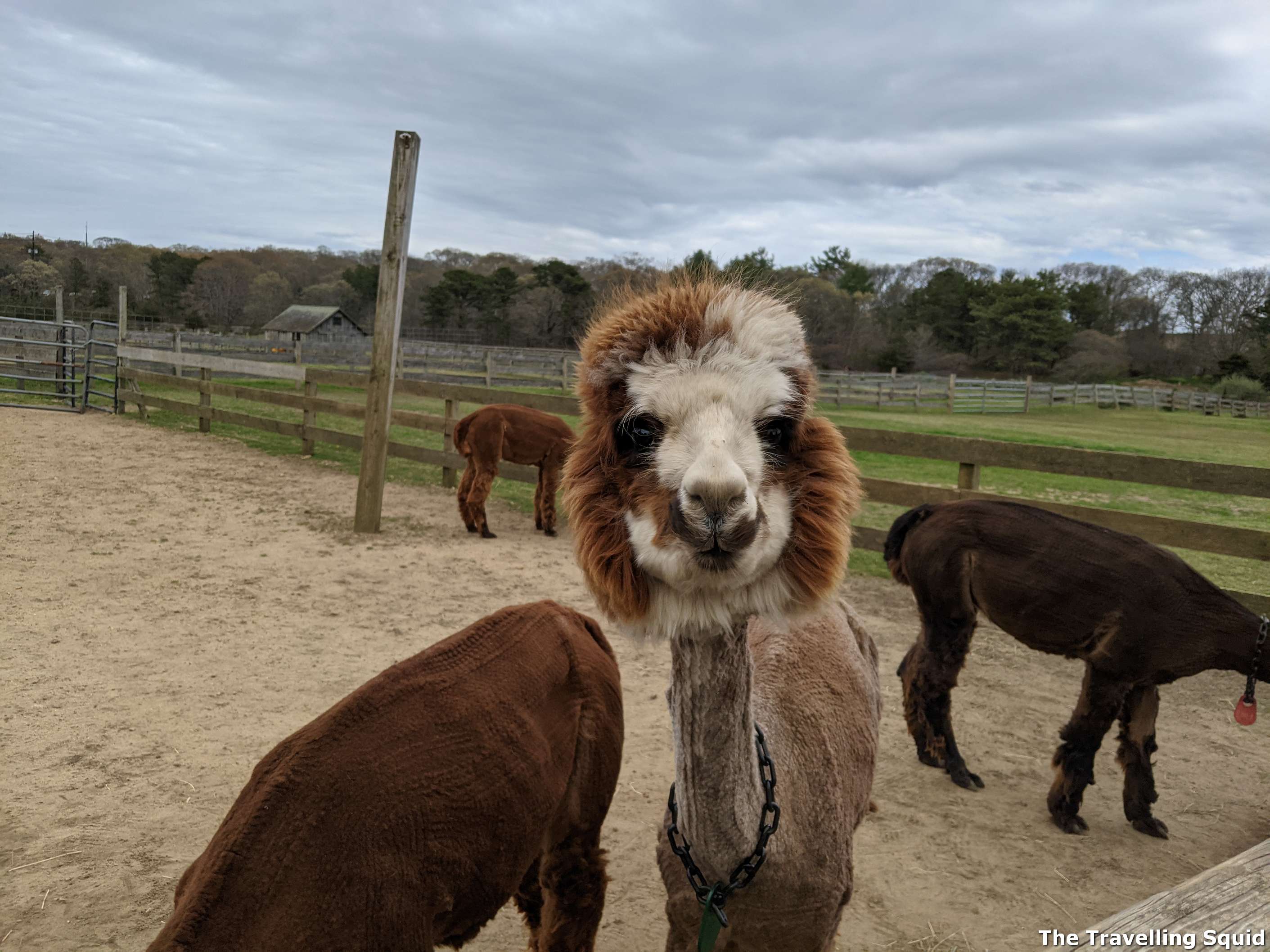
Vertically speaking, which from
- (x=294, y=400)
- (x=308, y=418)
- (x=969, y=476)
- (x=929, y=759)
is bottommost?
(x=929, y=759)

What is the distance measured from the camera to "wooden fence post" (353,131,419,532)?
7.25m

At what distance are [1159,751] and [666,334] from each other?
4252 mm

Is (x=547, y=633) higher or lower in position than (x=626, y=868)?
higher

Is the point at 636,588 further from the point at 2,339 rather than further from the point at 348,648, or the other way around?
the point at 2,339

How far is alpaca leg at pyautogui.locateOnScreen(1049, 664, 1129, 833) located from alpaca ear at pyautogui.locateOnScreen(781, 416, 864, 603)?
2.61 metres

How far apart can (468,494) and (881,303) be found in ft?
140

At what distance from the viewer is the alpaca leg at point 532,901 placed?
2375 millimetres

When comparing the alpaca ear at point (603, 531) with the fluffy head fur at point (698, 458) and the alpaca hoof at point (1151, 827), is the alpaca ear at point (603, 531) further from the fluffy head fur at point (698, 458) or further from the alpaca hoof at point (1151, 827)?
the alpaca hoof at point (1151, 827)

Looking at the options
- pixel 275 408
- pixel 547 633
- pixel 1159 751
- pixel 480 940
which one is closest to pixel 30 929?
pixel 480 940

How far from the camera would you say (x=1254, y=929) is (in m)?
1.25

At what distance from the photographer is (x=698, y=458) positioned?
130 cm

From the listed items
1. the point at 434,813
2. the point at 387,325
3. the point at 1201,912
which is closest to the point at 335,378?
the point at 387,325

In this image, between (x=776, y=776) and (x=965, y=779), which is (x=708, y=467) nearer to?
(x=776, y=776)

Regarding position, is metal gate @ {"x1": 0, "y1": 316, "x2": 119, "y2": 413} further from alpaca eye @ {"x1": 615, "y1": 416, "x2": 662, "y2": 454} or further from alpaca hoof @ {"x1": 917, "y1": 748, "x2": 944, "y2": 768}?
alpaca eye @ {"x1": 615, "y1": 416, "x2": 662, "y2": 454}
